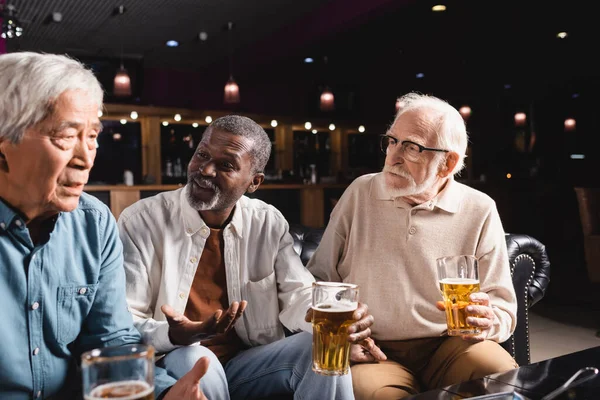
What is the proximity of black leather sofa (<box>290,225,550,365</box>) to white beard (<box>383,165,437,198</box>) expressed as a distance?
708mm

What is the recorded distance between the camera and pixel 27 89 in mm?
1196

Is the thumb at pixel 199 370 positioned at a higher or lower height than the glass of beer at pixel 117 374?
lower

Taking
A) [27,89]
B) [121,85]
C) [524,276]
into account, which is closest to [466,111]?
[121,85]

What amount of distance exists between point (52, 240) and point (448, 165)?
1496 millimetres

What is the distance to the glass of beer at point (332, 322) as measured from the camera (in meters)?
1.38

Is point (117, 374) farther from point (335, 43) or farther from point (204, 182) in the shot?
point (335, 43)

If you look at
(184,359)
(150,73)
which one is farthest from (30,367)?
(150,73)


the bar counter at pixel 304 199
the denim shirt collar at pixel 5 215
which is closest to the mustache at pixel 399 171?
the denim shirt collar at pixel 5 215

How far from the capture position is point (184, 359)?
1.62 metres

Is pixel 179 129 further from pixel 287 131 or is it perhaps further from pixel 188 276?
pixel 188 276

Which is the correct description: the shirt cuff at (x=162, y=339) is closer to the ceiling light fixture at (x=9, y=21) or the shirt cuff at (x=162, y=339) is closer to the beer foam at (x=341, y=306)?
the beer foam at (x=341, y=306)

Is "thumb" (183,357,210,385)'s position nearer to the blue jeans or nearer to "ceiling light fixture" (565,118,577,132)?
the blue jeans

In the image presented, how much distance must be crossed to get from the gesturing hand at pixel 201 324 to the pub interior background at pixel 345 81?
16.6 ft

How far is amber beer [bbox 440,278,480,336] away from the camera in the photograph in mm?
1676
